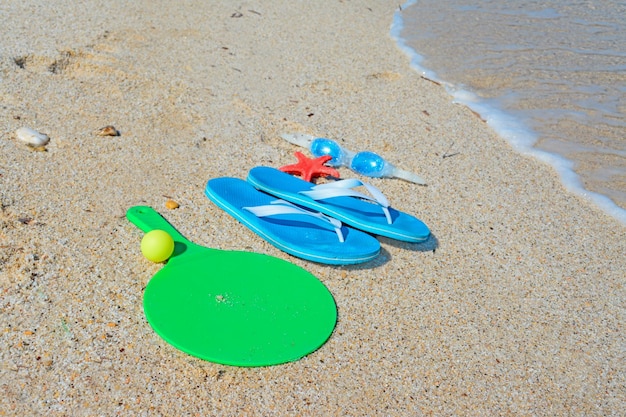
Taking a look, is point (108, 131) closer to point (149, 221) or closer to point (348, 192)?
point (149, 221)

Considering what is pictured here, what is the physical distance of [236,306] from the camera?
1.85 m

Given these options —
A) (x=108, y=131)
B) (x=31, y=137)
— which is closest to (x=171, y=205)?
(x=108, y=131)

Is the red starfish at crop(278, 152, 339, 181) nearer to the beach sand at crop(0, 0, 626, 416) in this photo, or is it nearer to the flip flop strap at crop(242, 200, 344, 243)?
the beach sand at crop(0, 0, 626, 416)

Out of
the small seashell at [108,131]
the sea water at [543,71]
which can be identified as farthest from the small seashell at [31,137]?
the sea water at [543,71]

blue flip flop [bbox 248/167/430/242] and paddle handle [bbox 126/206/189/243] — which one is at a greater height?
blue flip flop [bbox 248/167/430/242]

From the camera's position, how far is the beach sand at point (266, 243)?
1645mm

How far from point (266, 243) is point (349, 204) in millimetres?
396

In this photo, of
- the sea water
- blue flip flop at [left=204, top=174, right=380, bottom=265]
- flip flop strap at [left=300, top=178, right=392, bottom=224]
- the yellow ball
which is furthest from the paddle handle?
the sea water

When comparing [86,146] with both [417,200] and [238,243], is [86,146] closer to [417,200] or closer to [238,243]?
[238,243]

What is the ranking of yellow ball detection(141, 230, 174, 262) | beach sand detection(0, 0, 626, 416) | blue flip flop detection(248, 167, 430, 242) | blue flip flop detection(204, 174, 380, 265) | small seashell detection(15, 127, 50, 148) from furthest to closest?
small seashell detection(15, 127, 50, 148), blue flip flop detection(248, 167, 430, 242), blue flip flop detection(204, 174, 380, 265), yellow ball detection(141, 230, 174, 262), beach sand detection(0, 0, 626, 416)

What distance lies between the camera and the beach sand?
1645 millimetres

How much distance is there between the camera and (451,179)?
9.27ft

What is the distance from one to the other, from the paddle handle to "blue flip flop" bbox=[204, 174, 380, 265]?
241 mm

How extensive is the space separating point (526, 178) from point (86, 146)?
7.06 feet
